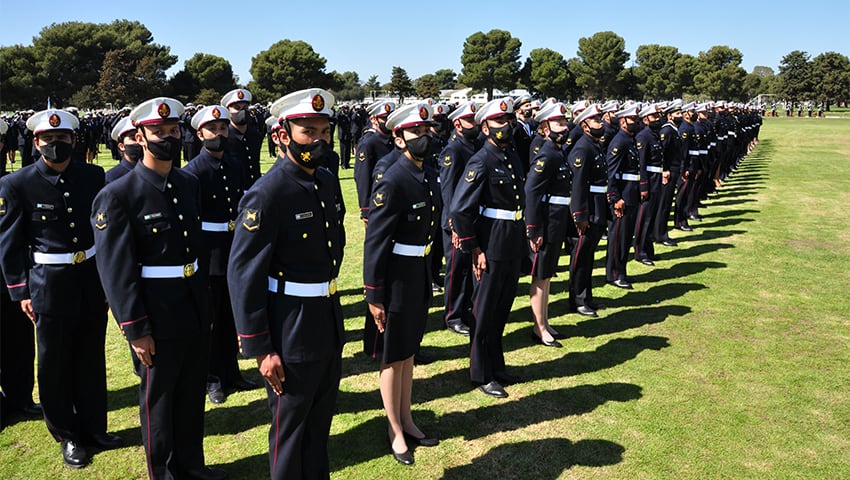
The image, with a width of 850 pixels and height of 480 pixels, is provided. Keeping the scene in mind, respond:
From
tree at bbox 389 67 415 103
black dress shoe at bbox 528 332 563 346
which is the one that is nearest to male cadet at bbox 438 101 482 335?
black dress shoe at bbox 528 332 563 346

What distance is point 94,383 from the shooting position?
13.4ft

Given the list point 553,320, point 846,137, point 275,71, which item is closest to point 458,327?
point 553,320

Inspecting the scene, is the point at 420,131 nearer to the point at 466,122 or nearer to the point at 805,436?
the point at 466,122

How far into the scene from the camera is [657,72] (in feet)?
302

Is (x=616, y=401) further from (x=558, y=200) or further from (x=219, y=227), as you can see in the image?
(x=219, y=227)

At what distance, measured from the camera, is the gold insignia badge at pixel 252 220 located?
8.87 ft

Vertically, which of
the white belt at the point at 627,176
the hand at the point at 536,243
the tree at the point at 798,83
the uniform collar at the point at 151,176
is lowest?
the hand at the point at 536,243

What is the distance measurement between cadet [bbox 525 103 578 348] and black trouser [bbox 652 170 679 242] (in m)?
4.95

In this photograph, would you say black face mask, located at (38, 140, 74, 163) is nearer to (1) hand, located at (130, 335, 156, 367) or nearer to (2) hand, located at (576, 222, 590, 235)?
(1) hand, located at (130, 335, 156, 367)

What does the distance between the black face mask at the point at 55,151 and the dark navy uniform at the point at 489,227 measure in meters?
2.82

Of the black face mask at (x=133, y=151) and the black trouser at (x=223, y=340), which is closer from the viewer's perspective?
the black face mask at (x=133, y=151)

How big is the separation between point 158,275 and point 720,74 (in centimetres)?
9486

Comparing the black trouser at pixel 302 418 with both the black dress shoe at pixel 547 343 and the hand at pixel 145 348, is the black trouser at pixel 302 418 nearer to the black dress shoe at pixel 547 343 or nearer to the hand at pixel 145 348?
the hand at pixel 145 348

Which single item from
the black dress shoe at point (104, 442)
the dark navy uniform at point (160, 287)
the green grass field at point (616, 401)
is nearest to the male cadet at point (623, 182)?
the green grass field at point (616, 401)
